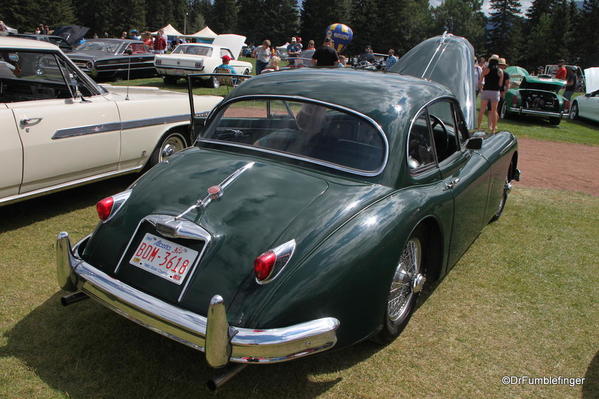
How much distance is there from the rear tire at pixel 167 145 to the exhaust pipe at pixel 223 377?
3.75m

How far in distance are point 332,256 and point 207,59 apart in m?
14.8

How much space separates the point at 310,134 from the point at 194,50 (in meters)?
14.7

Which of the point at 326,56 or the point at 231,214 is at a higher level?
the point at 326,56

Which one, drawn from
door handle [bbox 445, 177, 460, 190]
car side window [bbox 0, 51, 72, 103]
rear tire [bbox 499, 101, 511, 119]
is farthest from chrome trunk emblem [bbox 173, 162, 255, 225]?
rear tire [bbox 499, 101, 511, 119]

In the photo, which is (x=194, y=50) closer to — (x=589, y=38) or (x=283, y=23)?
(x=589, y=38)

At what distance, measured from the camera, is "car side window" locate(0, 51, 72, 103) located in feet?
15.0

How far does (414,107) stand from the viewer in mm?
3398


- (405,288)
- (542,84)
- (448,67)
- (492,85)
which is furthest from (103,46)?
(405,288)

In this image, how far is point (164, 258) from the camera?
8.50 ft

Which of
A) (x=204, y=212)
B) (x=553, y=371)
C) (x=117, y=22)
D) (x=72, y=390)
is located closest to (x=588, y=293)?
(x=553, y=371)

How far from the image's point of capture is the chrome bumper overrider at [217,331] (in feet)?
7.15

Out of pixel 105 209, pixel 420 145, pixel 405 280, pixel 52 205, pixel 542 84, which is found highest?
pixel 542 84

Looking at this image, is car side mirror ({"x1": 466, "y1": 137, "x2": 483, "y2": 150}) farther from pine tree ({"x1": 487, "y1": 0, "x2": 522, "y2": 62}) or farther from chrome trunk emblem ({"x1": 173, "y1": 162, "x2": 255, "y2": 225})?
pine tree ({"x1": 487, "y1": 0, "x2": 522, "y2": 62})

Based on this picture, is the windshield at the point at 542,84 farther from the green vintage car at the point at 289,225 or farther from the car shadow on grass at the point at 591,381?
the car shadow on grass at the point at 591,381
